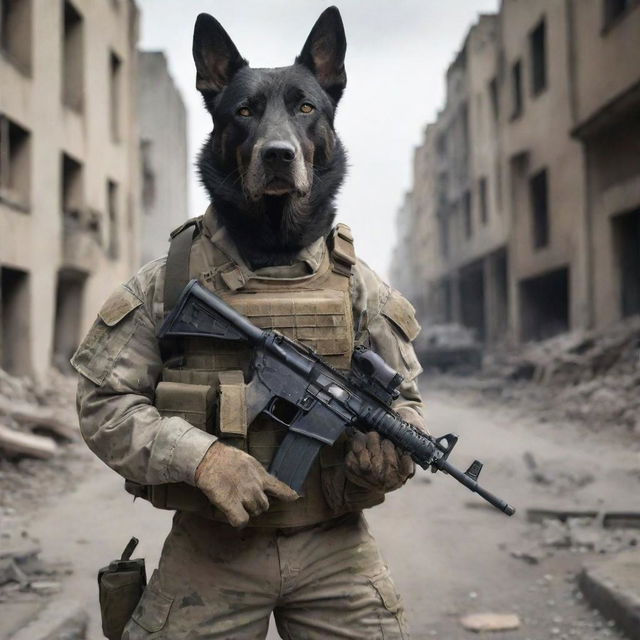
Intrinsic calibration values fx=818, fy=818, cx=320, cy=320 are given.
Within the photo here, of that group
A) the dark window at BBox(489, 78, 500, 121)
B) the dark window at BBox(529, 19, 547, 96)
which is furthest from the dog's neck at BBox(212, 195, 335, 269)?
the dark window at BBox(489, 78, 500, 121)

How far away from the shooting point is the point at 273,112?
6.98ft

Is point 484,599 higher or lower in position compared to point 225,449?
lower

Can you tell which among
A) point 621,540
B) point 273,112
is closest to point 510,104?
point 621,540

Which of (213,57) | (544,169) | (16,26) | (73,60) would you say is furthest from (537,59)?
(213,57)

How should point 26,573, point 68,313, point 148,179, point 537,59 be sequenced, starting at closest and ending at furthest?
point 26,573 → point 68,313 → point 537,59 → point 148,179

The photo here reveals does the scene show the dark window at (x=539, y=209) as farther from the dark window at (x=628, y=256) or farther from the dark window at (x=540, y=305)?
the dark window at (x=628, y=256)

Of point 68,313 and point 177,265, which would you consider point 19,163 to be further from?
point 177,265

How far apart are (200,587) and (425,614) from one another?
8.37 ft

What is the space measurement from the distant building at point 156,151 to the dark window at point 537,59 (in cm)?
1372

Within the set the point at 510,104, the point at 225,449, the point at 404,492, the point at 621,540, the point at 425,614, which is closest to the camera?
the point at 225,449

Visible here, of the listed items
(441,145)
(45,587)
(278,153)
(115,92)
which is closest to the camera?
(278,153)

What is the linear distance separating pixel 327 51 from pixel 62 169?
13942mm

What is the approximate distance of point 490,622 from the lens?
4238 millimetres

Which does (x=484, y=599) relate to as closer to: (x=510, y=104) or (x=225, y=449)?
(x=225, y=449)
